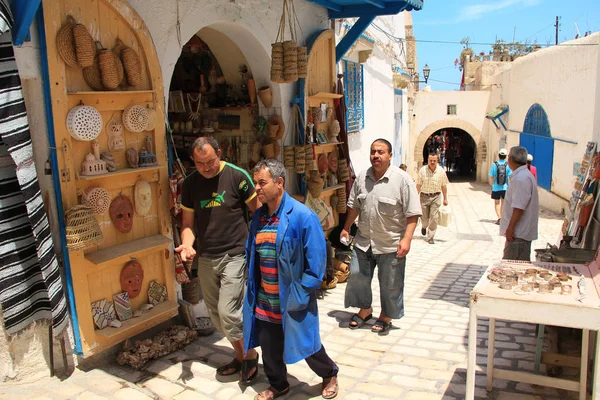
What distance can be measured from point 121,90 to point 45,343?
77.8 inches

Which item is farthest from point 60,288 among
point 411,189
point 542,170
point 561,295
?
point 542,170

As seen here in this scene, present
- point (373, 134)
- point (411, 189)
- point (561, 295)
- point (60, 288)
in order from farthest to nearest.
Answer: point (373, 134), point (411, 189), point (60, 288), point (561, 295)

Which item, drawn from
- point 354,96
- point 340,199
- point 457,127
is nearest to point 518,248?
point 340,199

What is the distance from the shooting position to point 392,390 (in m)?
3.75

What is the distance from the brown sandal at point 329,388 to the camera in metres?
3.62

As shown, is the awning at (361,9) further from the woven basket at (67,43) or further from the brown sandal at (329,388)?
the brown sandal at (329,388)

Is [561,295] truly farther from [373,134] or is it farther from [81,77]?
[373,134]

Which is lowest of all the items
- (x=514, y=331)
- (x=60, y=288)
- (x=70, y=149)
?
(x=514, y=331)

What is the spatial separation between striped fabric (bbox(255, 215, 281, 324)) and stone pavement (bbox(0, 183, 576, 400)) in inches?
26.4

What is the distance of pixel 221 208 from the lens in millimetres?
3850

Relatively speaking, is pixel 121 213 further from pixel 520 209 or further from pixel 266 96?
pixel 520 209

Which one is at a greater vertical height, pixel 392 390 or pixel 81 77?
pixel 81 77

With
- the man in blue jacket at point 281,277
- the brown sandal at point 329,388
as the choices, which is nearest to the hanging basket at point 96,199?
the man in blue jacket at point 281,277

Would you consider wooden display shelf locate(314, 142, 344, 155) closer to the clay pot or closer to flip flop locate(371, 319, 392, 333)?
the clay pot
